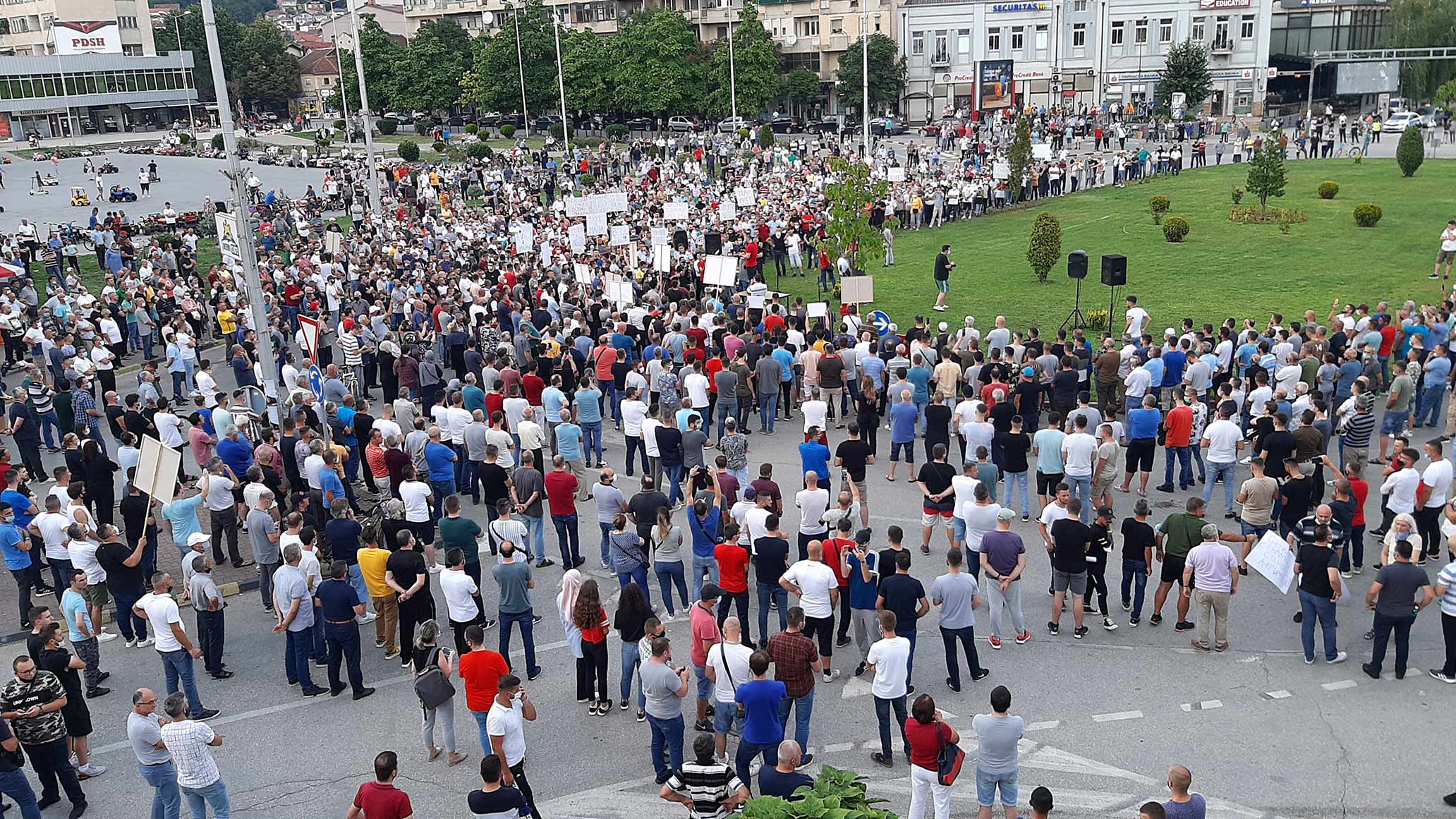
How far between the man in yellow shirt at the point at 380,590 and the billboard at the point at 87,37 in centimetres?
11134

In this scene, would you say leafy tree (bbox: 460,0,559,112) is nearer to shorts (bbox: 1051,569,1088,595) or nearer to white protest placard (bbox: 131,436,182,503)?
white protest placard (bbox: 131,436,182,503)

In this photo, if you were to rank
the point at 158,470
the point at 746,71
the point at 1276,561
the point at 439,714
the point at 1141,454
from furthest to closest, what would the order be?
the point at 746,71 → the point at 1141,454 → the point at 158,470 → the point at 1276,561 → the point at 439,714

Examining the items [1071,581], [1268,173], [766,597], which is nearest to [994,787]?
[766,597]

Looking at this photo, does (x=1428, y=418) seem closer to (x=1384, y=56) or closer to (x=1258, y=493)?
(x=1258, y=493)

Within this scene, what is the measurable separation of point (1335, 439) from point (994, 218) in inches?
926

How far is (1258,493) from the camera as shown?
12.5 meters

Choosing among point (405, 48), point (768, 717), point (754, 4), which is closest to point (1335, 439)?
point (768, 717)

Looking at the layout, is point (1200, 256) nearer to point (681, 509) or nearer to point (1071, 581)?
point (681, 509)

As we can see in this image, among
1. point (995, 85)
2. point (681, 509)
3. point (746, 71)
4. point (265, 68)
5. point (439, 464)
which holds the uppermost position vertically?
point (265, 68)

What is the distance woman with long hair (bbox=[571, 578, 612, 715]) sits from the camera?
403 inches

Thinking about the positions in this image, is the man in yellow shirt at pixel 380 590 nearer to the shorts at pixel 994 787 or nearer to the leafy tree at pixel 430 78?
the shorts at pixel 994 787

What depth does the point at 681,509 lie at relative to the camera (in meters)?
15.9

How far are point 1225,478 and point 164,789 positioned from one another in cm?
1207

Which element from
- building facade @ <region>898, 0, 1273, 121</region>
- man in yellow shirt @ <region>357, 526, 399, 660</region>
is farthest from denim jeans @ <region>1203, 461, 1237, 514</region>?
building facade @ <region>898, 0, 1273, 121</region>
